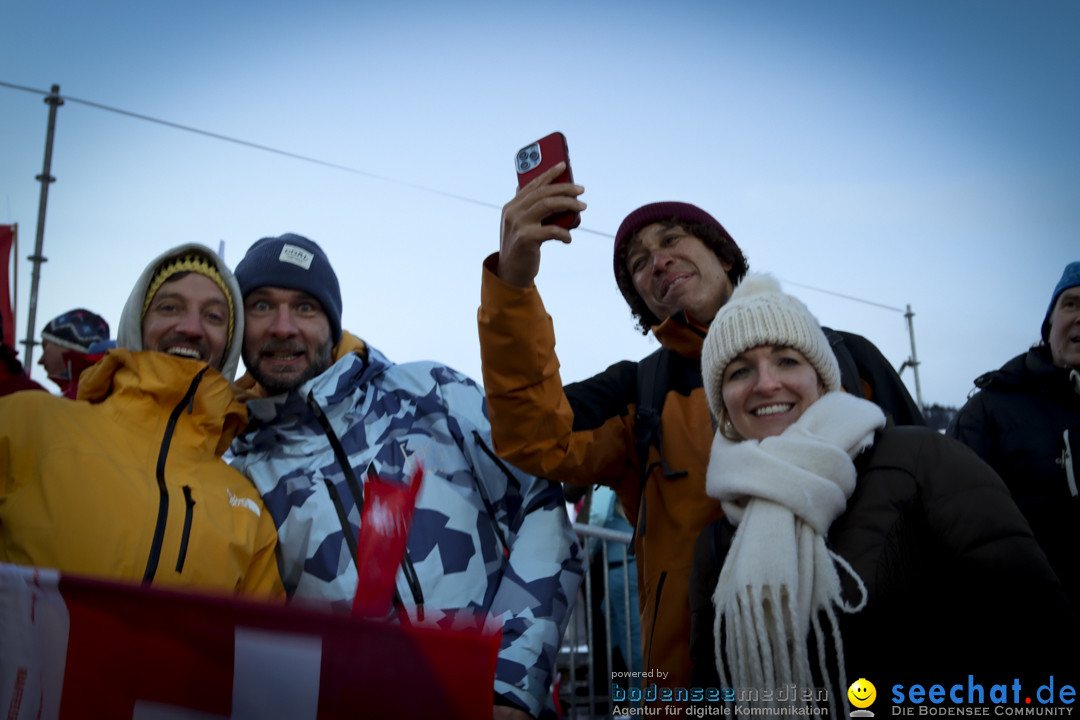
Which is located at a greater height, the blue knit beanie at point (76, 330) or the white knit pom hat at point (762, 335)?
the blue knit beanie at point (76, 330)

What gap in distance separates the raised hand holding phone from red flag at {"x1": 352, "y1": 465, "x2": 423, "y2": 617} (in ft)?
2.41

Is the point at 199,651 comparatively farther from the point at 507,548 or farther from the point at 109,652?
the point at 507,548

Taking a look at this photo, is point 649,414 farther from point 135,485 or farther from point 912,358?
point 912,358

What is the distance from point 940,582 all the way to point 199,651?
153 cm

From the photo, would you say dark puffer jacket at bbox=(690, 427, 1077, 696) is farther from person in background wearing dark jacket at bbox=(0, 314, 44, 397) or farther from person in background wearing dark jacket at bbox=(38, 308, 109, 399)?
person in background wearing dark jacket at bbox=(38, 308, 109, 399)

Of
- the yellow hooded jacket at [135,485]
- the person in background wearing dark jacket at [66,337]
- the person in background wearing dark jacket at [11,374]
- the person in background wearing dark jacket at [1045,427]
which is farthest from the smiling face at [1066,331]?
the person in background wearing dark jacket at [66,337]

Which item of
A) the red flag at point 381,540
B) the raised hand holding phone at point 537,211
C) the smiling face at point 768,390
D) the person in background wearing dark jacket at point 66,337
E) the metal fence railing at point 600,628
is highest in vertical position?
the person in background wearing dark jacket at point 66,337

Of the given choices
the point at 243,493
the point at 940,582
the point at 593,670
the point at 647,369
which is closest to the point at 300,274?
the point at 243,493

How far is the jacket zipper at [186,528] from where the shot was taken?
188 centimetres

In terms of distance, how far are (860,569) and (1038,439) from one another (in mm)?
1913

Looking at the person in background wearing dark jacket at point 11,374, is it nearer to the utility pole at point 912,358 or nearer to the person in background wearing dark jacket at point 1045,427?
the person in background wearing dark jacket at point 1045,427

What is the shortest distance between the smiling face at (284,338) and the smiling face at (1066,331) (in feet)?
10.0

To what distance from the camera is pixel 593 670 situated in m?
4.35

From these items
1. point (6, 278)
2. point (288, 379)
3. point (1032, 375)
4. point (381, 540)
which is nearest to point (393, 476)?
point (381, 540)
